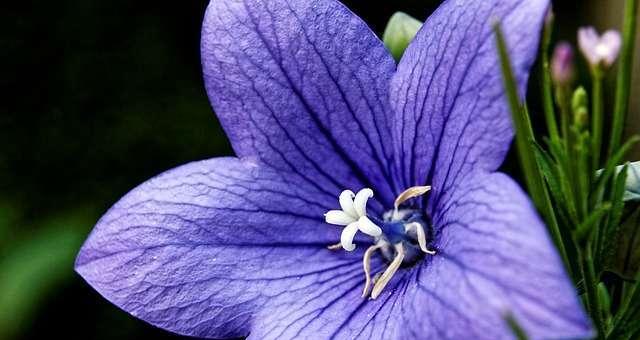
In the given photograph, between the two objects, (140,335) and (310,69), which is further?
(140,335)

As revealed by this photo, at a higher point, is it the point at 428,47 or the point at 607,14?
the point at 428,47

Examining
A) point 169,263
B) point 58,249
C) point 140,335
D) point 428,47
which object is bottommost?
point 140,335

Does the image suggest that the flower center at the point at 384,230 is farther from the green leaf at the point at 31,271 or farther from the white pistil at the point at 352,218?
the green leaf at the point at 31,271

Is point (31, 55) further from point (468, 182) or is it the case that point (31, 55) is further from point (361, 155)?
point (468, 182)

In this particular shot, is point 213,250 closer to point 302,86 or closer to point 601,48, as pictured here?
point 302,86

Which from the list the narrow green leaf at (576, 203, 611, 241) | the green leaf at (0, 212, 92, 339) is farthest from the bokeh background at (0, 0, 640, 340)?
the narrow green leaf at (576, 203, 611, 241)

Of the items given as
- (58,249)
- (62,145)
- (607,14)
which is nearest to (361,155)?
(58,249)

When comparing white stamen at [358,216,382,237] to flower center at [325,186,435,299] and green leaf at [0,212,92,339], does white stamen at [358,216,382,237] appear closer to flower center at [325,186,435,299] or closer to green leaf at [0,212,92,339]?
flower center at [325,186,435,299]

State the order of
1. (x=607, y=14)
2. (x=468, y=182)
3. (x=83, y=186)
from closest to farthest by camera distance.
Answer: (x=468, y=182) < (x=83, y=186) < (x=607, y=14)

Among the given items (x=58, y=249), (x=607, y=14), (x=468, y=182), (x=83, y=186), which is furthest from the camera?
(x=607, y=14)
